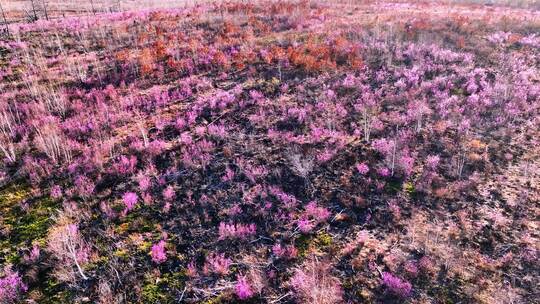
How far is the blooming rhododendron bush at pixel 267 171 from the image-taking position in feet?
24.7

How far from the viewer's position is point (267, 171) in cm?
1041

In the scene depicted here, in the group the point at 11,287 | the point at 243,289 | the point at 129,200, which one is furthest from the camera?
the point at 129,200

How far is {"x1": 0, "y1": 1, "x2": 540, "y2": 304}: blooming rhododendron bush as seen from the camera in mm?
7543

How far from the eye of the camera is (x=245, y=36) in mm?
20234

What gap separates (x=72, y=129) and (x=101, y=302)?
7.15 metres

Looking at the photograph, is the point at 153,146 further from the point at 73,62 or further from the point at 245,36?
the point at 245,36

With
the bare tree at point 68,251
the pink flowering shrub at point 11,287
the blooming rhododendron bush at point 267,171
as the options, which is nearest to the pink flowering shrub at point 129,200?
the blooming rhododendron bush at point 267,171

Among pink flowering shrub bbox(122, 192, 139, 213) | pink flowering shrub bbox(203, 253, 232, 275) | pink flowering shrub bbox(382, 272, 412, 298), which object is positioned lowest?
pink flowering shrub bbox(382, 272, 412, 298)

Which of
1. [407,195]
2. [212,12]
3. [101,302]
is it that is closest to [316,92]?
[407,195]

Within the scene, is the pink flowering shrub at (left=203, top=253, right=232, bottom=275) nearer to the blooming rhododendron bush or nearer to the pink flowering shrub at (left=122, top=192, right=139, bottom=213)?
the blooming rhododendron bush

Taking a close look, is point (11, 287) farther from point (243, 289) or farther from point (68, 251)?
point (243, 289)

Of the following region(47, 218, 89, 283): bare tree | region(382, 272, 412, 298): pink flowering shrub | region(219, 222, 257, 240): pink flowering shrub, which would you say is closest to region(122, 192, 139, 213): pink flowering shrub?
region(47, 218, 89, 283): bare tree

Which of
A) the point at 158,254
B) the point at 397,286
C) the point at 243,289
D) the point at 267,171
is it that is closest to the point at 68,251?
the point at 158,254

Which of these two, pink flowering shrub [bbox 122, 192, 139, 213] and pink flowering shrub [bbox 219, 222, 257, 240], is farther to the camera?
pink flowering shrub [bbox 122, 192, 139, 213]
